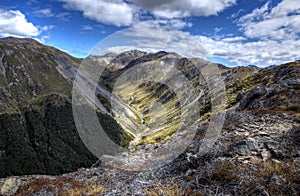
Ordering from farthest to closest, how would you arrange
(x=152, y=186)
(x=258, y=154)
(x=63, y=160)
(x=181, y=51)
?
(x=63, y=160) → (x=181, y=51) → (x=258, y=154) → (x=152, y=186)

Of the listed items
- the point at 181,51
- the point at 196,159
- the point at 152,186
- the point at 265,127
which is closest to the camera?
the point at 152,186

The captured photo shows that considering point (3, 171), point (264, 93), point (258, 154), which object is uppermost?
point (264, 93)

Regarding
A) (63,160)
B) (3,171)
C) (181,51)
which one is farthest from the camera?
(63,160)

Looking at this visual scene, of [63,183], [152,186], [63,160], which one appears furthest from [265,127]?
[63,160]

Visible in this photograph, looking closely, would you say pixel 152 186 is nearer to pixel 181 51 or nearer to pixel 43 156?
pixel 181 51

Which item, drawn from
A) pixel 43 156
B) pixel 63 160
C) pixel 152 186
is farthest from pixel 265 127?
pixel 43 156

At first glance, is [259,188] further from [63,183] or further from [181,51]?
[181,51]

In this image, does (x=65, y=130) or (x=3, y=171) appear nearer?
(x=3, y=171)

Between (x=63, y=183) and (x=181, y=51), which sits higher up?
(x=181, y=51)

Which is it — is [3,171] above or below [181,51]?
below
